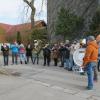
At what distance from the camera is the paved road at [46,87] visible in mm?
12133

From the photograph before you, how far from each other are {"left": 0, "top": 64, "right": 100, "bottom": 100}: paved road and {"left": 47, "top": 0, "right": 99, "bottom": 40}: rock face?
13.1 meters

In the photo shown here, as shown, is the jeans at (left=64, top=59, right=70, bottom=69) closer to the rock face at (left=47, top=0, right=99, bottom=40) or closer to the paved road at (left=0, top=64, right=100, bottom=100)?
the paved road at (left=0, top=64, right=100, bottom=100)

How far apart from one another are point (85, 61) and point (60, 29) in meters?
16.3

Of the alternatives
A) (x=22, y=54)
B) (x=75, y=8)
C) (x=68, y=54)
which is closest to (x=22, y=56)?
(x=22, y=54)

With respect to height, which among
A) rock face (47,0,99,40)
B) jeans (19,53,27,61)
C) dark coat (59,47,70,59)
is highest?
rock face (47,0,99,40)

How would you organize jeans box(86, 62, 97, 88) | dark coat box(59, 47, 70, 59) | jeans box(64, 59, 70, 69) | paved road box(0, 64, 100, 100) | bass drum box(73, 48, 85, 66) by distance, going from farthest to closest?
1. dark coat box(59, 47, 70, 59)
2. jeans box(64, 59, 70, 69)
3. bass drum box(73, 48, 85, 66)
4. jeans box(86, 62, 97, 88)
5. paved road box(0, 64, 100, 100)

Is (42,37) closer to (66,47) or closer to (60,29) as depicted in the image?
(60,29)

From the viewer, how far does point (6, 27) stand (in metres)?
76.4

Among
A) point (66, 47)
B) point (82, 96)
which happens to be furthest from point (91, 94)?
point (66, 47)

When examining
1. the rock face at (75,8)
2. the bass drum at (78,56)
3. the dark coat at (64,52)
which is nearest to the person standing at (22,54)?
the dark coat at (64,52)

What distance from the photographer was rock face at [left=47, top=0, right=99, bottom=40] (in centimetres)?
3023

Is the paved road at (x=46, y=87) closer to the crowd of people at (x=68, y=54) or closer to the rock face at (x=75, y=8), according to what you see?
the crowd of people at (x=68, y=54)

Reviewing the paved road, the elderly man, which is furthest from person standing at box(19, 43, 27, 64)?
the elderly man

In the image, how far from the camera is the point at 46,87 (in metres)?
13.9
